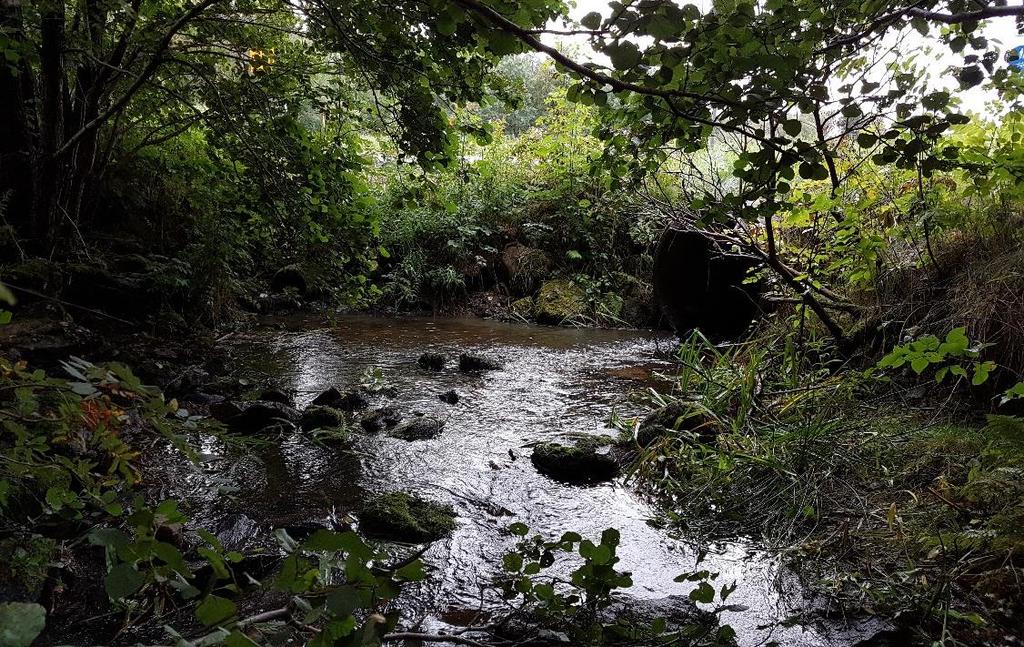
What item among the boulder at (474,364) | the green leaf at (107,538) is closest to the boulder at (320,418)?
the boulder at (474,364)

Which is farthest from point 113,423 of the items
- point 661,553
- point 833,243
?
point 833,243

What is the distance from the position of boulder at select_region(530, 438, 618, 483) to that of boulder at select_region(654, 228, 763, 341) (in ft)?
13.6

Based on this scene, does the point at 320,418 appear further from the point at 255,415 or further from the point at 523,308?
the point at 523,308

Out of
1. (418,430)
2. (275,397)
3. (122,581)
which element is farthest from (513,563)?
(275,397)

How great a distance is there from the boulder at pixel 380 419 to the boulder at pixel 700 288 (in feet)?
14.1

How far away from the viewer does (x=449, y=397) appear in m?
4.62

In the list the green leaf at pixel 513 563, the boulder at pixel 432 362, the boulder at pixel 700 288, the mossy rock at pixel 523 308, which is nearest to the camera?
the green leaf at pixel 513 563

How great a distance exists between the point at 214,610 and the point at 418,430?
296cm

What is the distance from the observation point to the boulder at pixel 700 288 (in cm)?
700

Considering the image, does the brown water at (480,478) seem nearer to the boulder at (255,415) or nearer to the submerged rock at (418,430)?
the submerged rock at (418,430)

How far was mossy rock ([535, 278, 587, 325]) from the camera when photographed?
976 cm

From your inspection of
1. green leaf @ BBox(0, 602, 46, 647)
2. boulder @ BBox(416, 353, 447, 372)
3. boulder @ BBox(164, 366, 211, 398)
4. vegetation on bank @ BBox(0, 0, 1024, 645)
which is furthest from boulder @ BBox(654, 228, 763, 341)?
green leaf @ BBox(0, 602, 46, 647)

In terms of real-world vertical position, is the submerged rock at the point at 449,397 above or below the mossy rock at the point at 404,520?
below

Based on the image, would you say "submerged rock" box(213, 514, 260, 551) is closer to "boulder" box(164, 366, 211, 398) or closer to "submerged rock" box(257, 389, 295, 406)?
"submerged rock" box(257, 389, 295, 406)
